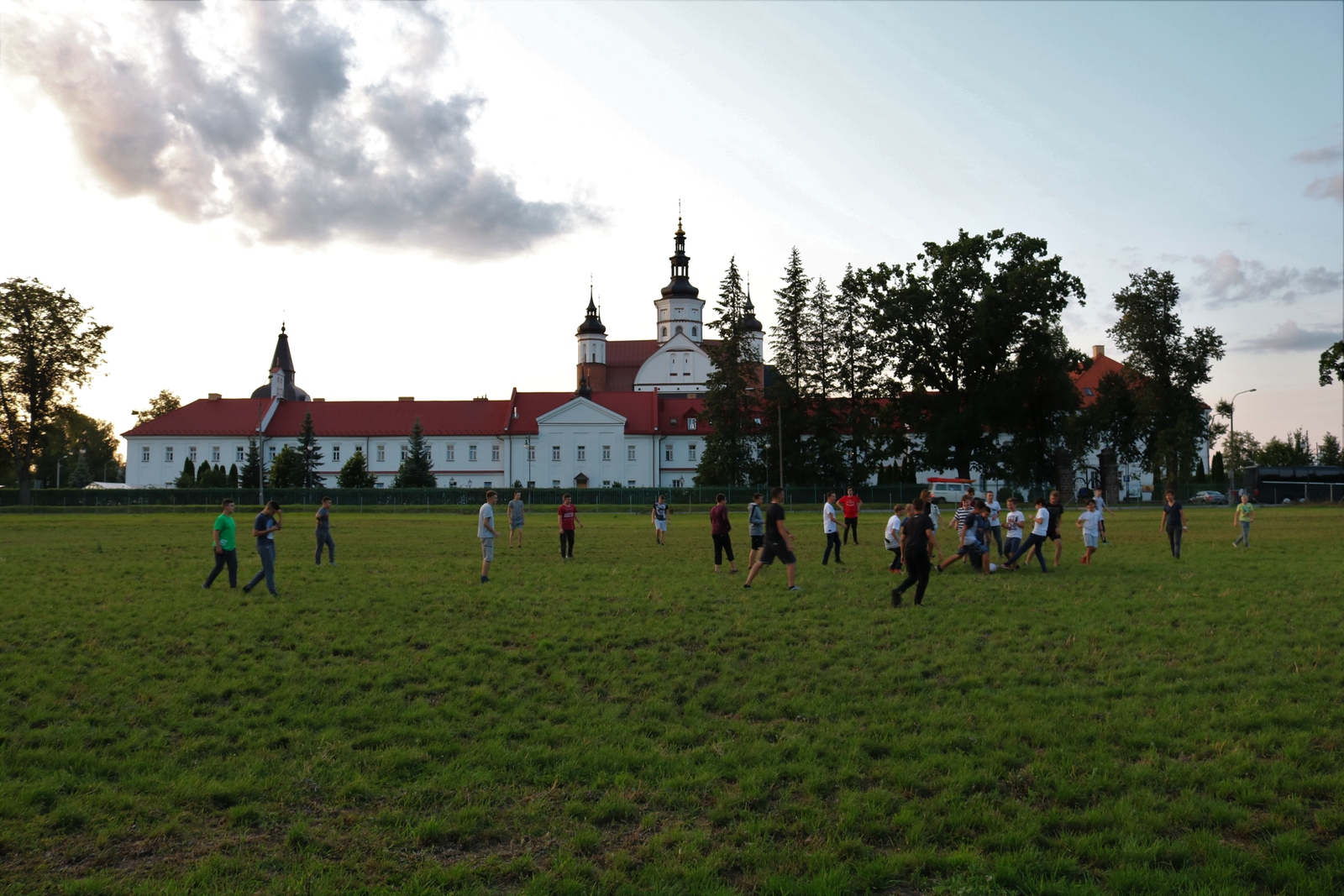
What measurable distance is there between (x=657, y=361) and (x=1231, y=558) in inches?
3435

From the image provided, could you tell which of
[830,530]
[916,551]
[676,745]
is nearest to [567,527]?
[830,530]

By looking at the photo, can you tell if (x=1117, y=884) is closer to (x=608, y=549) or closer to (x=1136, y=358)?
(x=608, y=549)

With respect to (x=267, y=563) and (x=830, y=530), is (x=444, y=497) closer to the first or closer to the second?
(x=830, y=530)

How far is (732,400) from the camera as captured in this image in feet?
216

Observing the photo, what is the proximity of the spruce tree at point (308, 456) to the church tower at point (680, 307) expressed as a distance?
42384 mm

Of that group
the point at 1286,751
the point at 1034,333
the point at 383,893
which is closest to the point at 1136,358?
the point at 1034,333

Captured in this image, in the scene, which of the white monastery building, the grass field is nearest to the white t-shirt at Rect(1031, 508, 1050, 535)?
the grass field

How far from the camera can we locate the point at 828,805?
6426 millimetres

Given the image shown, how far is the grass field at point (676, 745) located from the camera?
5555mm

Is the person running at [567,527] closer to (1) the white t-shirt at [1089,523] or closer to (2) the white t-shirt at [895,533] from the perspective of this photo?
(2) the white t-shirt at [895,533]

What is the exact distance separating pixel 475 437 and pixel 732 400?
1470 inches

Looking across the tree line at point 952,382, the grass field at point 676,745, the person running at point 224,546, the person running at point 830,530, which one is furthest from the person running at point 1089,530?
the tree line at point 952,382

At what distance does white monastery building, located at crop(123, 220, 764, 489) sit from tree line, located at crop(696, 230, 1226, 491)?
2347 centimetres

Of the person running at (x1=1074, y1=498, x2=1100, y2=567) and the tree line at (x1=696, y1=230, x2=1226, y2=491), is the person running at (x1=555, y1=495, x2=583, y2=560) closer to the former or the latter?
the person running at (x1=1074, y1=498, x2=1100, y2=567)
